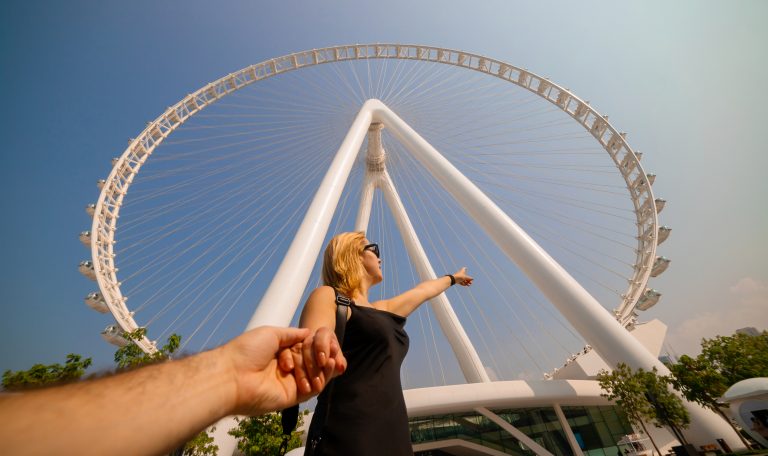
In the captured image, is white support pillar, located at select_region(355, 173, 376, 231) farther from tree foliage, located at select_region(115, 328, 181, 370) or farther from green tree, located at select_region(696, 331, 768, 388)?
green tree, located at select_region(696, 331, 768, 388)

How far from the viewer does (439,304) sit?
20.0 metres

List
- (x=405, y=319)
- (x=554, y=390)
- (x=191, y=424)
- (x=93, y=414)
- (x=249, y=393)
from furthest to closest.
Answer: (x=554, y=390)
(x=405, y=319)
(x=249, y=393)
(x=191, y=424)
(x=93, y=414)

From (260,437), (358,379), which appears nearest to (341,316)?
(358,379)

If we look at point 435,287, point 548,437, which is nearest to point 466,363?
point 548,437

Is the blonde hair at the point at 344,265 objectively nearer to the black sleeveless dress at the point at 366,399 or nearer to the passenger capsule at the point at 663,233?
the black sleeveless dress at the point at 366,399

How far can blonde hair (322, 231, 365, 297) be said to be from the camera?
2.33 metres

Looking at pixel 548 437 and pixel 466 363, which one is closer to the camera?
pixel 466 363

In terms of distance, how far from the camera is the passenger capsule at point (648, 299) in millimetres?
24556

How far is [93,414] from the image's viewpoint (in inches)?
28.5

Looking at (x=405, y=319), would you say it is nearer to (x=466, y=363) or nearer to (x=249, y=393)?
(x=249, y=393)

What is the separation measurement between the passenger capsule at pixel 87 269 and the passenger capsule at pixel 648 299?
1505 inches

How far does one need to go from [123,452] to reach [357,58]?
1162 inches

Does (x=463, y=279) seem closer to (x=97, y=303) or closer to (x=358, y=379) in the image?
(x=358, y=379)

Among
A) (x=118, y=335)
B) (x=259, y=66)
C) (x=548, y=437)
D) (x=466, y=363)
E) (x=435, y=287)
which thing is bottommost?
(x=548, y=437)
